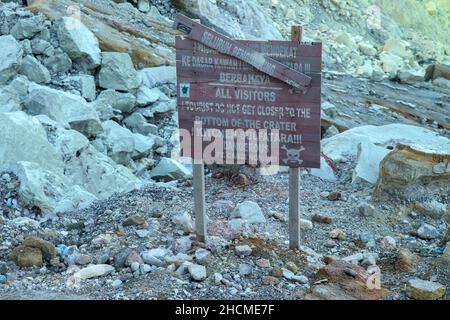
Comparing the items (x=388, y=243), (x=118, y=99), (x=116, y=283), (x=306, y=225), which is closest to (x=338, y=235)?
(x=306, y=225)

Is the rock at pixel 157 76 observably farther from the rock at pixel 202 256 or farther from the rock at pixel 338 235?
the rock at pixel 202 256

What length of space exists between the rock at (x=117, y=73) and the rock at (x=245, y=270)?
566 cm

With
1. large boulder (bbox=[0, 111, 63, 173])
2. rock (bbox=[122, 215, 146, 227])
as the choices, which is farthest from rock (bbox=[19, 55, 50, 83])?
rock (bbox=[122, 215, 146, 227])

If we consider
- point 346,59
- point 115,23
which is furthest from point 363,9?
point 115,23

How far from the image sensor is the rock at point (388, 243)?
5777 millimetres

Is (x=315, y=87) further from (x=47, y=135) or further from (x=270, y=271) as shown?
(x=47, y=135)

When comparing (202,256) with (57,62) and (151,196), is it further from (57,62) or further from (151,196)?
(57,62)

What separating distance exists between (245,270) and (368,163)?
2.93 metres

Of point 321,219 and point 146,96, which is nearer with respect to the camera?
point 321,219

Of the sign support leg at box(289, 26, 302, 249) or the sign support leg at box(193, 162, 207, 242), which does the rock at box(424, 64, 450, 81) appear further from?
the sign support leg at box(193, 162, 207, 242)

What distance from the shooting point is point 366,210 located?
6.37 metres

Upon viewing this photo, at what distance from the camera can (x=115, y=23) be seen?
40.7 ft

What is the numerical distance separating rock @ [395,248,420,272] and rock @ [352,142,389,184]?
6.43 feet

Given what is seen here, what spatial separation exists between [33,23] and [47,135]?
324cm
